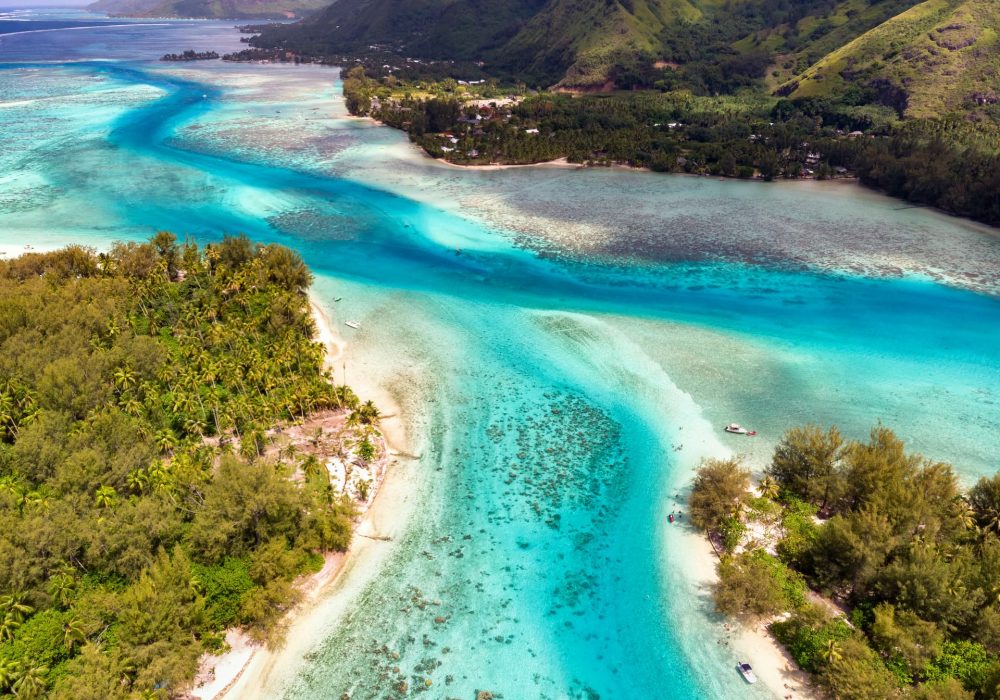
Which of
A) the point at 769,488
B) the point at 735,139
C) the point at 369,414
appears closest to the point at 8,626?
the point at 369,414

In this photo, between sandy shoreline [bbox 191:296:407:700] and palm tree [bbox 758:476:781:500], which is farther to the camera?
palm tree [bbox 758:476:781:500]

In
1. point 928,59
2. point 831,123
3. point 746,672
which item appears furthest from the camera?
point 831,123

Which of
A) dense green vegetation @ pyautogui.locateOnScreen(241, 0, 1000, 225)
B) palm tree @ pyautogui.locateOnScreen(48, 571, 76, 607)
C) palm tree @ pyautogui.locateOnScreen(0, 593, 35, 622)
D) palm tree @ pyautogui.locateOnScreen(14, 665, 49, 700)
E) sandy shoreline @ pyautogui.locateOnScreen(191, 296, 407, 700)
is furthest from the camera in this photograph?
dense green vegetation @ pyautogui.locateOnScreen(241, 0, 1000, 225)

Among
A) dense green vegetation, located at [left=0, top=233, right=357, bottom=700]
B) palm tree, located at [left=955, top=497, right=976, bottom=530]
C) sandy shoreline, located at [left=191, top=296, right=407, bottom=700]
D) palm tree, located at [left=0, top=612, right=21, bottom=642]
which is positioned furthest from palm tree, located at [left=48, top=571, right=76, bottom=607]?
palm tree, located at [left=955, top=497, right=976, bottom=530]

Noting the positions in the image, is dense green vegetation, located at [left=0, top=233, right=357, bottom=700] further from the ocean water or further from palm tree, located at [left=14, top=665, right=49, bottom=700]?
the ocean water

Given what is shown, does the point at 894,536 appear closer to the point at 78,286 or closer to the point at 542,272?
the point at 542,272

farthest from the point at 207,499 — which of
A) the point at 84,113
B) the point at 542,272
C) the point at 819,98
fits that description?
the point at 84,113

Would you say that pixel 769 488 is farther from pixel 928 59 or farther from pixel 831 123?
pixel 928 59

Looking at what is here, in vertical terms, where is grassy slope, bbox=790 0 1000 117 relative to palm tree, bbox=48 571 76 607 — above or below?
above
